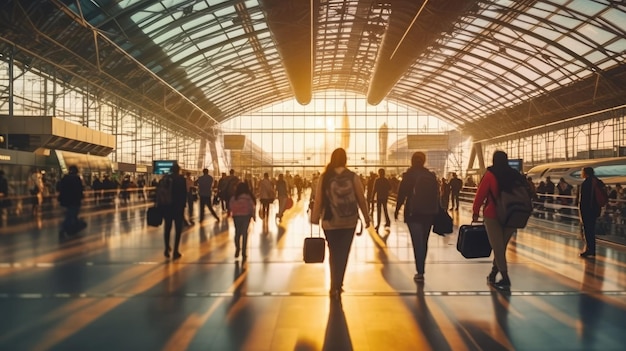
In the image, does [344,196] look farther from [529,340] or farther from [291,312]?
[529,340]

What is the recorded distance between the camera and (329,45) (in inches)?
1596

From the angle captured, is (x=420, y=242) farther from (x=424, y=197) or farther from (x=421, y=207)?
(x=424, y=197)

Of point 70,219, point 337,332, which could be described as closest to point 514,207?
point 337,332

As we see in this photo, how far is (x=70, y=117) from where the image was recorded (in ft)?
97.6

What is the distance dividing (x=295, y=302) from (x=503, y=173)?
2859 millimetres

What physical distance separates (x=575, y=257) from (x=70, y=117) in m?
26.4

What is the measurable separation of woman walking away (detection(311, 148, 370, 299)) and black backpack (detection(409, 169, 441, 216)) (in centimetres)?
131

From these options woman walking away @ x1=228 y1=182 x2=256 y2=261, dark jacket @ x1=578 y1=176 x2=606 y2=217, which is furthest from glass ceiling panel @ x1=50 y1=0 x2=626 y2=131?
dark jacket @ x1=578 y1=176 x2=606 y2=217

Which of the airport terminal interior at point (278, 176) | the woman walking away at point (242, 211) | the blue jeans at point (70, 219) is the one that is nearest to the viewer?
the airport terminal interior at point (278, 176)

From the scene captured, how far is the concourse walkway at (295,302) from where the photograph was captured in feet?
15.0

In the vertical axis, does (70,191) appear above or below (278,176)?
below

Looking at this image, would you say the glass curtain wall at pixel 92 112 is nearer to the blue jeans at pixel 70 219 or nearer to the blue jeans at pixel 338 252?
the blue jeans at pixel 70 219

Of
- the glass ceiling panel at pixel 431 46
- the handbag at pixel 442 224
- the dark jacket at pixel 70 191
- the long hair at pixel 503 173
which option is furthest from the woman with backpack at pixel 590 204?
the glass ceiling panel at pixel 431 46

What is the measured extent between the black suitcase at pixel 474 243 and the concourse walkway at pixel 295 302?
0.36 meters
